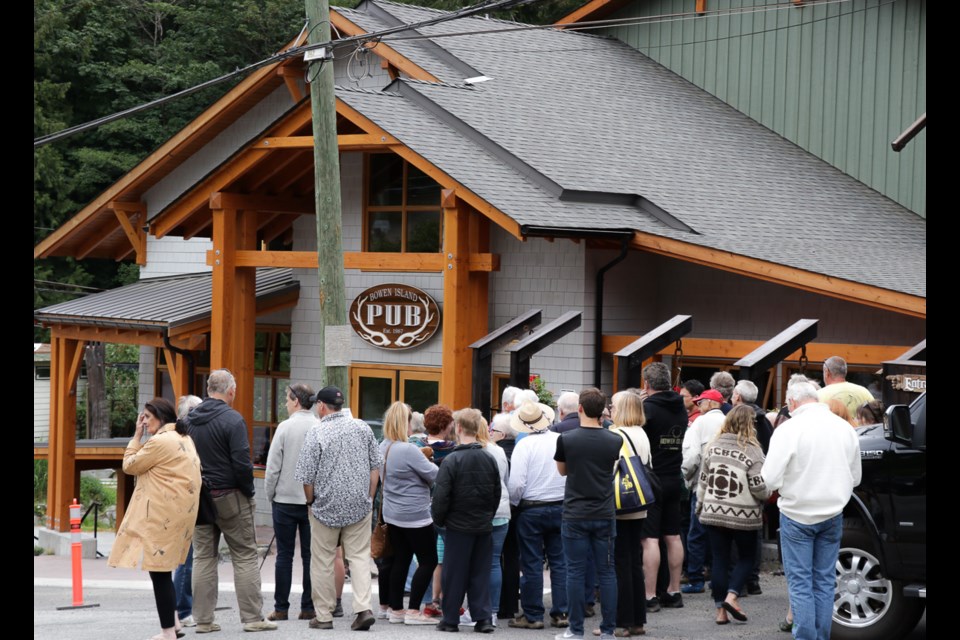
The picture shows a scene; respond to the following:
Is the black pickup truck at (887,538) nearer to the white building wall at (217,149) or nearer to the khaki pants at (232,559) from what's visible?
the khaki pants at (232,559)

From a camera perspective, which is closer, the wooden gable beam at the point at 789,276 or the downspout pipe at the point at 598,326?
the wooden gable beam at the point at 789,276

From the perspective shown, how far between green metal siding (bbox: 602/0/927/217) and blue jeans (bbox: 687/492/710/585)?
29.6ft

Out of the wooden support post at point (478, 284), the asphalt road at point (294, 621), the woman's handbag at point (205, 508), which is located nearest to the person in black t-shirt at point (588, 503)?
the asphalt road at point (294, 621)

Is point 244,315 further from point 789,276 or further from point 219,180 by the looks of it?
point 789,276

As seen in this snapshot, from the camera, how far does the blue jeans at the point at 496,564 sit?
10141 mm

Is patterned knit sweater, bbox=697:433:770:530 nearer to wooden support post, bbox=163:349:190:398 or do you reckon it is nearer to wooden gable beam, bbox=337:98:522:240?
wooden gable beam, bbox=337:98:522:240

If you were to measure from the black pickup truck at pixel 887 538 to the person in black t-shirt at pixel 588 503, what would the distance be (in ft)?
5.41

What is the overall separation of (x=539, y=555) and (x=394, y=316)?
25.7ft

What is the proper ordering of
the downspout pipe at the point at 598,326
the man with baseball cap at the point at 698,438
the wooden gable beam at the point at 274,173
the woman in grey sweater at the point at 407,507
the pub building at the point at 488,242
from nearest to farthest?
1. the woman in grey sweater at the point at 407,507
2. the man with baseball cap at the point at 698,438
3. the pub building at the point at 488,242
4. the downspout pipe at the point at 598,326
5. the wooden gable beam at the point at 274,173

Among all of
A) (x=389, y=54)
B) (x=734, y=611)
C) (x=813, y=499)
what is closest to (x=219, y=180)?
(x=389, y=54)

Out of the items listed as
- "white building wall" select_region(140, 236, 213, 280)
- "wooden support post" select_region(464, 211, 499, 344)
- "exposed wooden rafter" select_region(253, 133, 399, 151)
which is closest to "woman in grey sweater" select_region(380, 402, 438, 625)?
"wooden support post" select_region(464, 211, 499, 344)
